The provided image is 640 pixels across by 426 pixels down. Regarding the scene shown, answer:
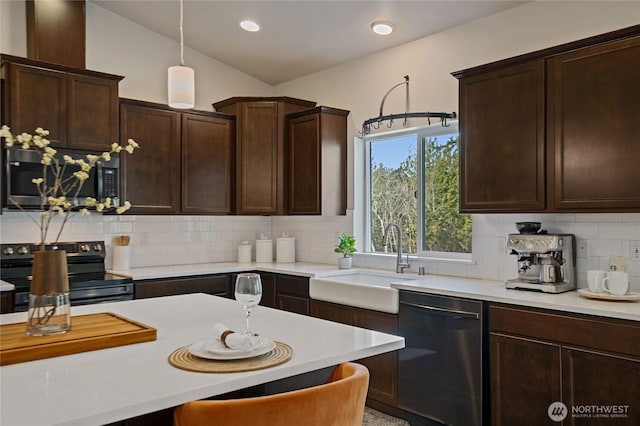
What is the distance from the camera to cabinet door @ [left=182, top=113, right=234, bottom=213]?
181 inches

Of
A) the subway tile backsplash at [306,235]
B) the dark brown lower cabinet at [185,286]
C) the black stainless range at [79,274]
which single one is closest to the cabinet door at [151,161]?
the subway tile backsplash at [306,235]

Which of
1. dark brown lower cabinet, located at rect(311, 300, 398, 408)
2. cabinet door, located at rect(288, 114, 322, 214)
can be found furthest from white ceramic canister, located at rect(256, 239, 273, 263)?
dark brown lower cabinet, located at rect(311, 300, 398, 408)

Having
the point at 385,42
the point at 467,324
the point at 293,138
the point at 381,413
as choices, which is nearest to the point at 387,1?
the point at 385,42

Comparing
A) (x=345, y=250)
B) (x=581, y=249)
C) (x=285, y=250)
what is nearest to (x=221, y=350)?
(x=581, y=249)

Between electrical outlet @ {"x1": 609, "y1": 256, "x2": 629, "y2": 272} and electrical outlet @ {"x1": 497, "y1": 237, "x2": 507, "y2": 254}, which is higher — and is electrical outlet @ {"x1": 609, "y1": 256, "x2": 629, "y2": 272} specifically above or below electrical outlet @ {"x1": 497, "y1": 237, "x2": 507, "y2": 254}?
below

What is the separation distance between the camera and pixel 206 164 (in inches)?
186

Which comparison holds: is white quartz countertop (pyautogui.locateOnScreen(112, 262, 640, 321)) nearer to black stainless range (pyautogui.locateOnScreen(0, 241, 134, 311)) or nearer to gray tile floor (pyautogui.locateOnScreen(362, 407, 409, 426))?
black stainless range (pyautogui.locateOnScreen(0, 241, 134, 311))

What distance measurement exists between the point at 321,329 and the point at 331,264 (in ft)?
9.37

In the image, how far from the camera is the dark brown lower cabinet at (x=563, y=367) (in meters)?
2.38

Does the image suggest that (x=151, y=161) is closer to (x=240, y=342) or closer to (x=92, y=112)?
(x=92, y=112)

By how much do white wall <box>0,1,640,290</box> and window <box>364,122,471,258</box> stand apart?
17 cm

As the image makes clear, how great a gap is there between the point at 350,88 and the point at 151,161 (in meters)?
1.87

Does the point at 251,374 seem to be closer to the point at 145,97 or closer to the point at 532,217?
the point at 532,217

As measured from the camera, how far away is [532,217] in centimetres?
339
